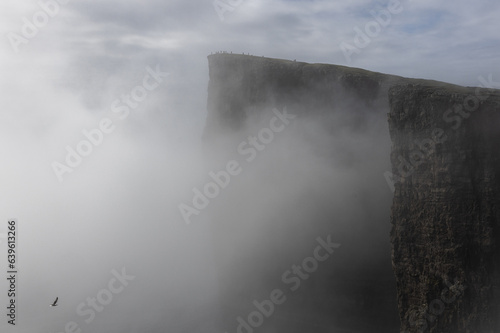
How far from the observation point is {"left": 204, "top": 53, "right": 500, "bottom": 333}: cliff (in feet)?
83.9

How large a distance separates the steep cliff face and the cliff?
2.3 inches

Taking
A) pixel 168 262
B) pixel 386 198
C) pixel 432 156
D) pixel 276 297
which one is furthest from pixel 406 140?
pixel 168 262

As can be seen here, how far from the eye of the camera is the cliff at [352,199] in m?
25.6

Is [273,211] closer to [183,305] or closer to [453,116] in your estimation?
[183,305]

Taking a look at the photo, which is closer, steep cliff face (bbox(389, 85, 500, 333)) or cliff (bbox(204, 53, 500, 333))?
steep cliff face (bbox(389, 85, 500, 333))

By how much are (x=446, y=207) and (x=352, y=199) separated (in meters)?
12.5

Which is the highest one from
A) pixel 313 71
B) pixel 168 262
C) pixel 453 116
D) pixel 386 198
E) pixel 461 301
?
pixel 313 71

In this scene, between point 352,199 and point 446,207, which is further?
point 352,199

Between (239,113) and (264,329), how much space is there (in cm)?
1825

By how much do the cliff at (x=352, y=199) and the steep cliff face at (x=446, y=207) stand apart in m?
0.06

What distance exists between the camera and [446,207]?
25.9 m

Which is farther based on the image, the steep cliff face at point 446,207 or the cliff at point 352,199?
the cliff at point 352,199

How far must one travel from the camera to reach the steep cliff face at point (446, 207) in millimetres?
25172

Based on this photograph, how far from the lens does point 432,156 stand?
26312 mm
